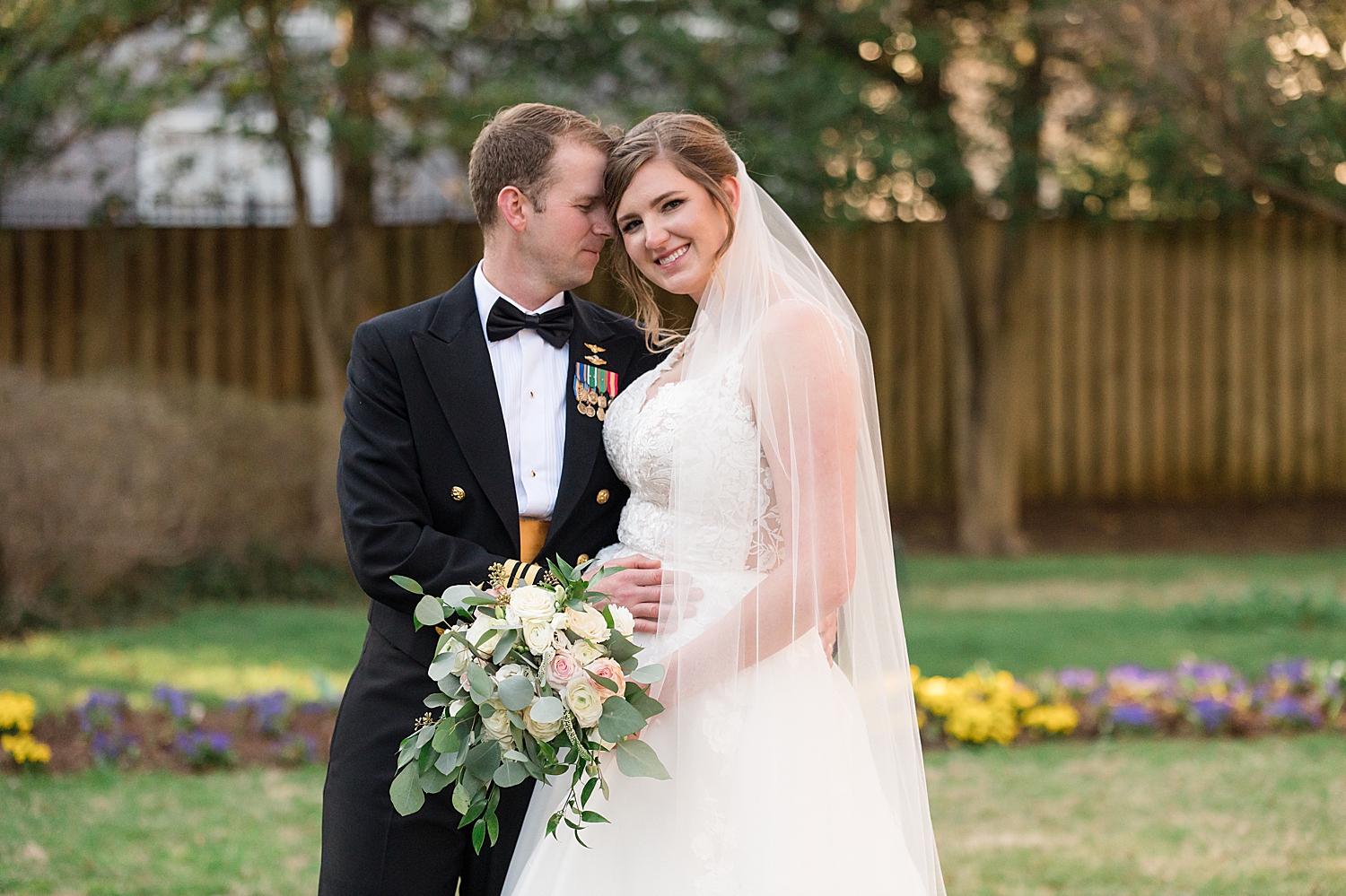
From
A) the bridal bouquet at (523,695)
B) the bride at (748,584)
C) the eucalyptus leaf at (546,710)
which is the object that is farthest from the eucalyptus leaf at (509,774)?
the bride at (748,584)

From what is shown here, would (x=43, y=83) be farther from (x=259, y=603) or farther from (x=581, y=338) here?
(x=581, y=338)

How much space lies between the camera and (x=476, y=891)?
9.29 feet

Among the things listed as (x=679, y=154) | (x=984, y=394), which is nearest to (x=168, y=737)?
(x=679, y=154)

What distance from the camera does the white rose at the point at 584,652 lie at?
2.30 metres

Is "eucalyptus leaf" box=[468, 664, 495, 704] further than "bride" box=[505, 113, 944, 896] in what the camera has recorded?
No

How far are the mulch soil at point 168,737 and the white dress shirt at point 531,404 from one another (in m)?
3.22

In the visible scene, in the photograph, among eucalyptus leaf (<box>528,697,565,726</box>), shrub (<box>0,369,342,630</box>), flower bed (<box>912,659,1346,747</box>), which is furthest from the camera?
shrub (<box>0,369,342,630</box>)

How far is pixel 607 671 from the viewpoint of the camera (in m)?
2.31

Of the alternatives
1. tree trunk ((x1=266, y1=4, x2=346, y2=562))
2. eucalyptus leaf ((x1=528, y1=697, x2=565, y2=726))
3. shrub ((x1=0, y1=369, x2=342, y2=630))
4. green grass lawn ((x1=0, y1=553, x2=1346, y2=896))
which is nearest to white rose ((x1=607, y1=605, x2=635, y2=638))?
eucalyptus leaf ((x1=528, y1=697, x2=565, y2=726))

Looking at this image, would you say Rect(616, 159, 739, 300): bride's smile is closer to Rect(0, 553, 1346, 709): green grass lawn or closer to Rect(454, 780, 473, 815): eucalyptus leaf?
Rect(454, 780, 473, 815): eucalyptus leaf

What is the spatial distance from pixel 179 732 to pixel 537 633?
12.9ft

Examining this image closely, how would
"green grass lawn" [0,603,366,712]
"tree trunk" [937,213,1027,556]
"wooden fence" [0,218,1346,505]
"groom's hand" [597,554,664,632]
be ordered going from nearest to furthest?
"groom's hand" [597,554,664,632], "green grass lawn" [0,603,366,712], "tree trunk" [937,213,1027,556], "wooden fence" [0,218,1346,505]

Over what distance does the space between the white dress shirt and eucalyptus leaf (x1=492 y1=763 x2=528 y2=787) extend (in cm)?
64

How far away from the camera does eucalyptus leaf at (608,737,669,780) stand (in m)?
2.37
